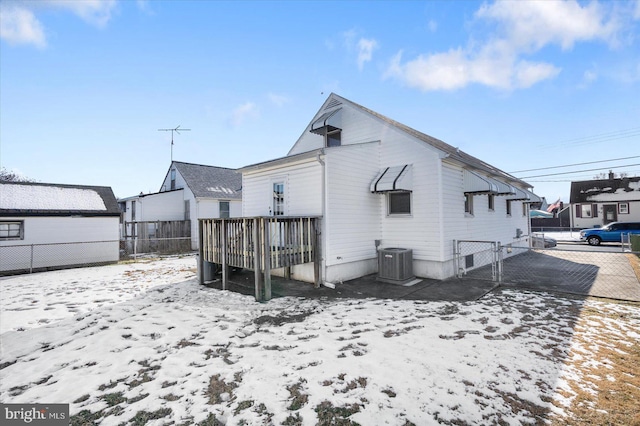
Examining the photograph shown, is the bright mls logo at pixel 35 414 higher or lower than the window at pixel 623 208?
lower

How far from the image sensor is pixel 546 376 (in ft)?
11.9

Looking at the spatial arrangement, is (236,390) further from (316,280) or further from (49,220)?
(49,220)

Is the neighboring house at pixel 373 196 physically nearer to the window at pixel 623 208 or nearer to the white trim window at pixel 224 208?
the white trim window at pixel 224 208

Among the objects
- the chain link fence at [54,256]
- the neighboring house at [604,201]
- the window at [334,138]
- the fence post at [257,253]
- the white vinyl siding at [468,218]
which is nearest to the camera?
the fence post at [257,253]

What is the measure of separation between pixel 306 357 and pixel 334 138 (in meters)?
10.4

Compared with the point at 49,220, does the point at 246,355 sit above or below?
below

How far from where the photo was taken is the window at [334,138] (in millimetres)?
12595

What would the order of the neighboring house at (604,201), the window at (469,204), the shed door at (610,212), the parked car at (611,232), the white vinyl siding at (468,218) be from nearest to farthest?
the white vinyl siding at (468,218) → the window at (469,204) → the parked car at (611,232) → the neighboring house at (604,201) → the shed door at (610,212)

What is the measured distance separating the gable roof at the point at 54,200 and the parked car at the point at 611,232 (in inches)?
1307

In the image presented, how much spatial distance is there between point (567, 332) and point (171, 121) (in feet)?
→ 97.7

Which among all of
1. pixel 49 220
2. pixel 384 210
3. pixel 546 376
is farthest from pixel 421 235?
pixel 49 220

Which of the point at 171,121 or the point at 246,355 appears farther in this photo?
the point at 171,121

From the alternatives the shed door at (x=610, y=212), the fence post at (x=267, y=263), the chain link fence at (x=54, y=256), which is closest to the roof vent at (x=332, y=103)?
the fence post at (x=267, y=263)

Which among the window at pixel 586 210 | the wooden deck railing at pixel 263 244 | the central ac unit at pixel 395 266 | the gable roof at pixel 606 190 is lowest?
the central ac unit at pixel 395 266
